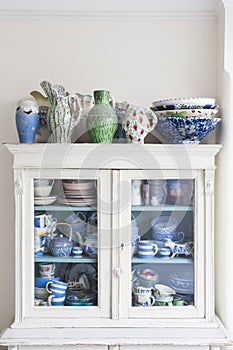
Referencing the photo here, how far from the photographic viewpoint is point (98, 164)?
6.90ft

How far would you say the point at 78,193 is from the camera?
2143 mm

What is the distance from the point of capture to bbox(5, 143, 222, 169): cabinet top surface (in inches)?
82.1

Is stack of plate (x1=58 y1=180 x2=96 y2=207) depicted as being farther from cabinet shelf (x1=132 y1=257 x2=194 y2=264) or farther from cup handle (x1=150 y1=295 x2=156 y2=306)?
cup handle (x1=150 y1=295 x2=156 y2=306)

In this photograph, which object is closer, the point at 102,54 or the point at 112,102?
the point at 112,102

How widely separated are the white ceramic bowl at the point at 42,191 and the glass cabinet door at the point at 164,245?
0.34 meters

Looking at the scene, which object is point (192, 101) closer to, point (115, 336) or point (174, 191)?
point (174, 191)

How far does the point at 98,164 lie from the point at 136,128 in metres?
0.22

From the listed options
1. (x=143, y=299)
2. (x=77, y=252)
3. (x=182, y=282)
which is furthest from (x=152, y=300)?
(x=77, y=252)

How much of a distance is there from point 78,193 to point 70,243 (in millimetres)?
222

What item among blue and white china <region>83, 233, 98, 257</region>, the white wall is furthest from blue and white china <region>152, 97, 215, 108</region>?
blue and white china <region>83, 233, 98, 257</region>

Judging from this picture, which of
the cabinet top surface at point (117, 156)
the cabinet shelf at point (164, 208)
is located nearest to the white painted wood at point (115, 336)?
the cabinet shelf at point (164, 208)

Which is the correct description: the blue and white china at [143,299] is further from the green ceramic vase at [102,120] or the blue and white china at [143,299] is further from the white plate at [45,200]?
the green ceramic vase at [102,120]

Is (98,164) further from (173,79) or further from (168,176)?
(173,79)

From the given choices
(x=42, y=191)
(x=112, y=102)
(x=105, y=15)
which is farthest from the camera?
(x=105, y=15)
